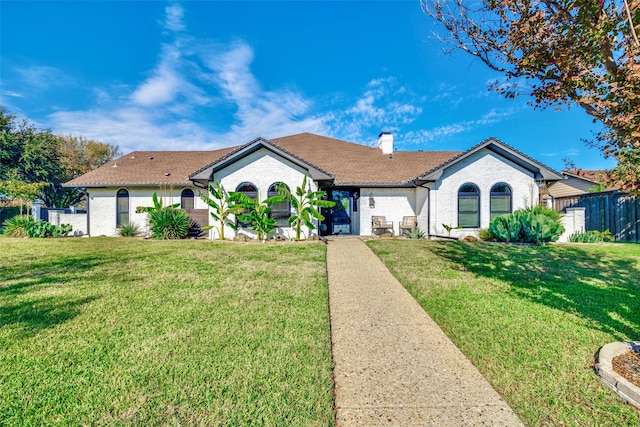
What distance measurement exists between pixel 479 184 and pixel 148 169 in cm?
1954

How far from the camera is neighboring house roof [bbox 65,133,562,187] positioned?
14.6 m

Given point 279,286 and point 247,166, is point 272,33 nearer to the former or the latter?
point 247,166

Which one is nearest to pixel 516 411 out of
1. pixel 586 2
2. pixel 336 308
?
pixel 336 308

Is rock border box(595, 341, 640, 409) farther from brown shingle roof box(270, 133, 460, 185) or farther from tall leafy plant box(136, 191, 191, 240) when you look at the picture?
tall leafy plant box(136, 191, 191, 240)

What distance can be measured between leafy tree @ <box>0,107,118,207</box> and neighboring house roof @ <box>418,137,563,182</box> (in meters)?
28.3

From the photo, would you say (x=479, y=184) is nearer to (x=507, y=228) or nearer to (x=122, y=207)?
(x=507, y=228)

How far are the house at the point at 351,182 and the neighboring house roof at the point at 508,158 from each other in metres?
0.04

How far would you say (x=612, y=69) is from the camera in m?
3.86

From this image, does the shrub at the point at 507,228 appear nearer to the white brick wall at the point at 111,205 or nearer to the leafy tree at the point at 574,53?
the leafy tree at the point at 574,53

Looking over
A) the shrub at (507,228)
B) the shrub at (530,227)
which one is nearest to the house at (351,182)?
the shrub at (507,228)

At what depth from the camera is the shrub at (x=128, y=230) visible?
16.8 m

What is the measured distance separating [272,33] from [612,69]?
16.0 metres

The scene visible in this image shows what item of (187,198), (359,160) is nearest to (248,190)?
(187,198)

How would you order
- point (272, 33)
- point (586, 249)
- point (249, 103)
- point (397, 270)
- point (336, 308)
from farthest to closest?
1. point (249, 103)
2. point (272, 33)
3. point (586, 249)
4. point (397, 270)
5. point (336, 308)
